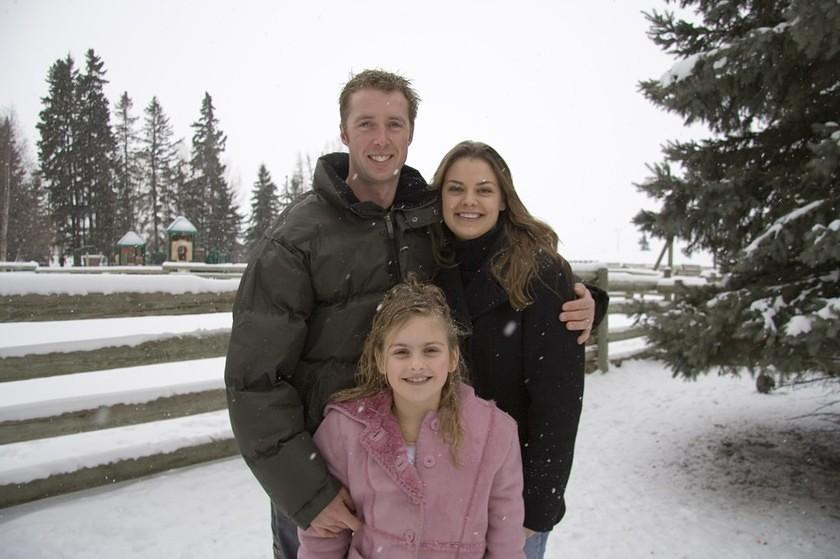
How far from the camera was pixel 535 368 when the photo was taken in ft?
6.27

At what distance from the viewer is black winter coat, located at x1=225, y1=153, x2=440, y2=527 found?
1692 mm

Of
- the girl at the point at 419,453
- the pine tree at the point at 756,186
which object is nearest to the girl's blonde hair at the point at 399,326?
the girl at the point at 419,453

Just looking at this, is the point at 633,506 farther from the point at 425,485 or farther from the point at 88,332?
the point at 88,332

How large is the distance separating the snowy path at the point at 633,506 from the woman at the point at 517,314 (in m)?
1.81

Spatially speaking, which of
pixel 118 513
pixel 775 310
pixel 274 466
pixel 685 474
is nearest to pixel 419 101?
pixel 274 466

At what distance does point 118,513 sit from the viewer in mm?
3418

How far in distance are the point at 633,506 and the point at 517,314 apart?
2.77 m

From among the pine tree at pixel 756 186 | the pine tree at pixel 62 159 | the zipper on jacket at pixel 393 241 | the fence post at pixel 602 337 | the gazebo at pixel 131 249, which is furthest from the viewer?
the pine tree at pixel 62 159

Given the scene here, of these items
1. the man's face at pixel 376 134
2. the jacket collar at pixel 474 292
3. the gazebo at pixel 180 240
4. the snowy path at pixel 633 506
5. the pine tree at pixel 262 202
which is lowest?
the snowy path at pixel 633 506

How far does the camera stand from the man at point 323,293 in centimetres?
170

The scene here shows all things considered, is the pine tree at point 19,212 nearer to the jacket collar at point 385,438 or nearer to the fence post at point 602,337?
the fence post at point 602,337

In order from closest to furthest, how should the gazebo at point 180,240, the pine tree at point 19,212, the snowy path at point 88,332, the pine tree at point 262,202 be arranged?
the snowy path at point 88,332 → the gazebo at point 180,240 → the pine tree at point 19,212 → the pine tree at point 262,202

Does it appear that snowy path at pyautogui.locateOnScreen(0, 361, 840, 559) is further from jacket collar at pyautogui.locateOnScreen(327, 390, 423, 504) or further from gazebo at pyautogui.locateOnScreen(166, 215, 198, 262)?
gazebo at pyautogui.locateOnScreen(166, 215, 198, 262)

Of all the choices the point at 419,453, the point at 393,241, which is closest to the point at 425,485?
the point at 419,453
